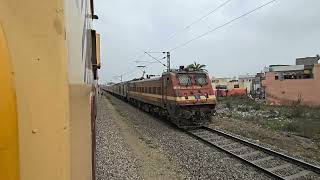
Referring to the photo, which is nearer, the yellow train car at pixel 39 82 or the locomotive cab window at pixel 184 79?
the yellow train car at pixel 39 82

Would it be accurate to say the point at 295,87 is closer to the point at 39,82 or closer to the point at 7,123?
the point at 39,82

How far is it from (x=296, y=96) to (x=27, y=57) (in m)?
36.6

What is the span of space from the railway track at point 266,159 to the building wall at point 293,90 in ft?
71.5

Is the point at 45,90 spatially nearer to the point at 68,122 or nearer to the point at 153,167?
the point at 68,122

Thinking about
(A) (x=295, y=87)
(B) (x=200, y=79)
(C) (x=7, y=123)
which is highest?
(B) (x=200, y=79)

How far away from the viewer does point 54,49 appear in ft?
3.51

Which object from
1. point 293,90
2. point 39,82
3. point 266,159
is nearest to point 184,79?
point 266,159

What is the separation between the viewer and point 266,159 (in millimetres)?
9930

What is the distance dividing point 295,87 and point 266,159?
2742cm

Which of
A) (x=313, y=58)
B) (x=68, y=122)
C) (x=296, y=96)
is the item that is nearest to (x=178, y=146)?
(x=68, y=122)

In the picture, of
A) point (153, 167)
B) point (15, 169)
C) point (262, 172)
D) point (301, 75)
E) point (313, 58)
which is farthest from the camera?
point (313, 58)

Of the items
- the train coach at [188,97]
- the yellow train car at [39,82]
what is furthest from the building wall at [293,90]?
the yellow train car at [39,82]

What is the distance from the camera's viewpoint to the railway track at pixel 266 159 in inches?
333

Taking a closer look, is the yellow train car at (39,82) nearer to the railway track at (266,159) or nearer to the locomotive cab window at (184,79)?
the railway track at (266,159)
